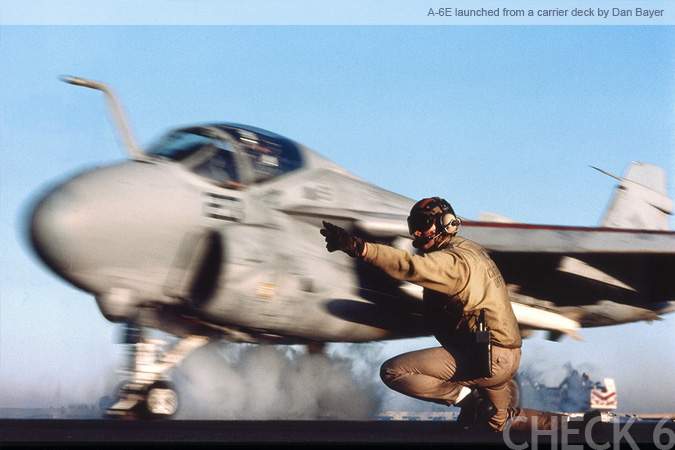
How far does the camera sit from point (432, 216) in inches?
170

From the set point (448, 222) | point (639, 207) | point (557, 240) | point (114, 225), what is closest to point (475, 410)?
point (448, 222)

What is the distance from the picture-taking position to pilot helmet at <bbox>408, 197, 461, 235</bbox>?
4309mm

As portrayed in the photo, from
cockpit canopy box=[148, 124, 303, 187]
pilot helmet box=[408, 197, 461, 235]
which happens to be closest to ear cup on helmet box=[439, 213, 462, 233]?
pilot helmet box=[408, 197, 461, 235]

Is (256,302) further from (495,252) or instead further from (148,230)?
(495,252)

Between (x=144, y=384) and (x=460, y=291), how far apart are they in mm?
4095

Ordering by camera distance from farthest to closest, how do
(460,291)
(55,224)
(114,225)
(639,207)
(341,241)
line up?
(639,207), (114,225), (55,224), (460,291), (341,241)

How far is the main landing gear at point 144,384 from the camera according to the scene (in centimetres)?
705

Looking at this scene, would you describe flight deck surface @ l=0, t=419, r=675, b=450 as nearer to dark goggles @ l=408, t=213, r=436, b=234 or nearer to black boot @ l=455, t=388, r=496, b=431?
black boot @ l=455, t=388, r=496, b=431

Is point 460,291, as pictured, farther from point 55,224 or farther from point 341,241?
point 55,224

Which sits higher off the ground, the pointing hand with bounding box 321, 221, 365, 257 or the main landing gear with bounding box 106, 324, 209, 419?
the pointing hand with bounding box 321, 221, 365, 257

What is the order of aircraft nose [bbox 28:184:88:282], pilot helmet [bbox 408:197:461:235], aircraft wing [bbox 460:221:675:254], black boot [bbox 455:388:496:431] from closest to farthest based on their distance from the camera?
pilot helmet [bbox 408:197:461:235]
black boot [bbox 455:388:496:431]
aircraft nose [bbox 28:184:88:282]
aircraft wing [bbox 460:221:675:254]

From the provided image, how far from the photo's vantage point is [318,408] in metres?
9.25

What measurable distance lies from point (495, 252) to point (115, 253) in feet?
15.2

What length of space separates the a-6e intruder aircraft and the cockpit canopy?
2 cm
